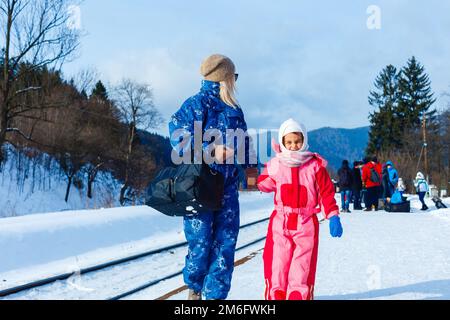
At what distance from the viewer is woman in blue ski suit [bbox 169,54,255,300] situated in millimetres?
3941

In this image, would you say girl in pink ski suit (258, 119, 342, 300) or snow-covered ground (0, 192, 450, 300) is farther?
snow-covered ground (0, 192, 450, 300)

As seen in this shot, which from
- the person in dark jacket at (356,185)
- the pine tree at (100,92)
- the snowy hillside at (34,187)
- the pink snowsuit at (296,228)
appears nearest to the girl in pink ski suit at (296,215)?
the pink snowsuit at (296,228)

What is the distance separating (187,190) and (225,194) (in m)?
0.40

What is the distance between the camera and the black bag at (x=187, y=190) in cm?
375

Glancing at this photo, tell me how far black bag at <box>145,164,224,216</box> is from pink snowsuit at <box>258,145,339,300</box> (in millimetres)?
557

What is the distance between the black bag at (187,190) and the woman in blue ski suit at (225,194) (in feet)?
0.50

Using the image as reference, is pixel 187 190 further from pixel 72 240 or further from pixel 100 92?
pixel 100 92

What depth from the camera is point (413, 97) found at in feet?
238

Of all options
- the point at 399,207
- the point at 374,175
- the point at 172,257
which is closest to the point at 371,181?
the point at 374,175

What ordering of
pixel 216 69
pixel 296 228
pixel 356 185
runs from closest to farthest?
pixel 296 228 < pixel 216 69 < pixel 356 185

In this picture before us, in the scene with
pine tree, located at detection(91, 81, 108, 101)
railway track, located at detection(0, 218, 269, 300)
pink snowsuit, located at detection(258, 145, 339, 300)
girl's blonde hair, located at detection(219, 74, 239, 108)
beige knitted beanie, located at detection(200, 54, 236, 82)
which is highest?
pine tree, located at detection(91, 81, 108, 101)

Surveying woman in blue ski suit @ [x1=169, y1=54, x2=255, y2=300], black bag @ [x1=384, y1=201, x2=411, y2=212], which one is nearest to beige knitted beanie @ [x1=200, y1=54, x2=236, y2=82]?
woman in blue ski suit @ [x1=169, y1=54, x2=255, y2=300]

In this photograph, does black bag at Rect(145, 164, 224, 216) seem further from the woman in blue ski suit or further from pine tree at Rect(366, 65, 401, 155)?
pine tree at Rect(366, 65, 401, 155)

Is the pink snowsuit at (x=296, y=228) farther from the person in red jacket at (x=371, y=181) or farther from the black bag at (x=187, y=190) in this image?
the person in red jacket at (x=371, y=181)
